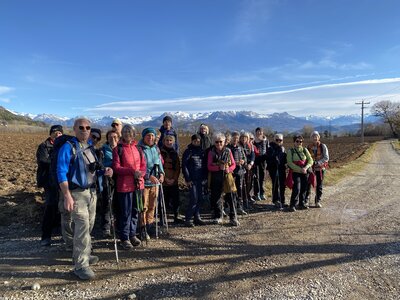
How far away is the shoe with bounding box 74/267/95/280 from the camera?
4.85 metres

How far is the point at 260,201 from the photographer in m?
10.4

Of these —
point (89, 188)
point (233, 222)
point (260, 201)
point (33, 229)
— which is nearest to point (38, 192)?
point (33, 229)

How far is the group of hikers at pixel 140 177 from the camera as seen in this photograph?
5.05m

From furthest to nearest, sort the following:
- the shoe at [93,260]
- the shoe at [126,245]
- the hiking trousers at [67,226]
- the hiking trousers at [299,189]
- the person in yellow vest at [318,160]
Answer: the person in yellow vest at [318,160] < the hiking trousers at [299,189] < the shoe at [126,245] < the hiking trousers at [67,226] < the shoe at [93,260]

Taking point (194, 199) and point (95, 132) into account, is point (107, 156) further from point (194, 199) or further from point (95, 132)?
point (194, 199)

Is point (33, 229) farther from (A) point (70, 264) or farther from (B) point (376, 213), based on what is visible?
(B) point (376, 213)

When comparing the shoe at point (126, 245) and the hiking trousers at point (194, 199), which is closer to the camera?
the shoe at point (126, 245)

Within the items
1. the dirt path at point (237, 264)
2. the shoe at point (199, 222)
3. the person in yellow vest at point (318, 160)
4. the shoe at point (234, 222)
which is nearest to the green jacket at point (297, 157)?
the person in yellow vest at point (318, 160)

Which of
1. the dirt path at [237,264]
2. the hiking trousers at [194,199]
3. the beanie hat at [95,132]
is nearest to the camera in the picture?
the dirt path at [237,264]

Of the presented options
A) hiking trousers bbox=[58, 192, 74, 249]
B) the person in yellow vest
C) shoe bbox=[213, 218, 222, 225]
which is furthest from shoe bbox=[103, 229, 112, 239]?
the person in yellow vest

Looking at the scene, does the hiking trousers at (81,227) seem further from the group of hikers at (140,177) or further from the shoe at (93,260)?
the shoe at (93,260)

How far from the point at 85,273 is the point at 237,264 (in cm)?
240

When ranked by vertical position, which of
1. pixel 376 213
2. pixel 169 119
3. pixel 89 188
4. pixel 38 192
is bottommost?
pixel 376 213

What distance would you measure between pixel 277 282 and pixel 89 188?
3.24 m
